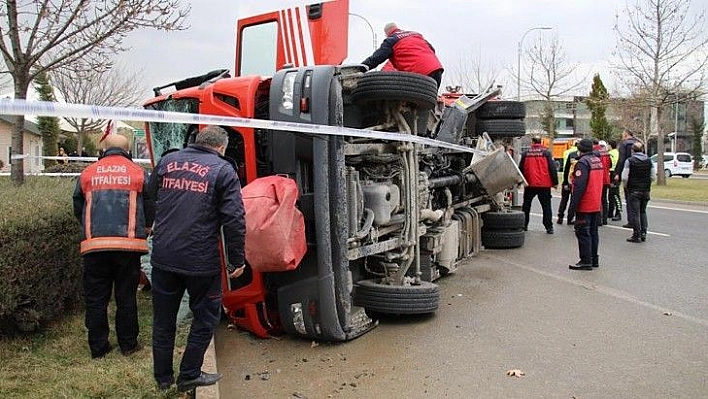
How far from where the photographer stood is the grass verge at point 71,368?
3.81m

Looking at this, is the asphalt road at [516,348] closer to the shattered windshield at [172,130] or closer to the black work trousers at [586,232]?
the black work trousers at [586,232]

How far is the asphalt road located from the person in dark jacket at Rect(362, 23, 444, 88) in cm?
240

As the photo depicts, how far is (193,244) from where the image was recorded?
377 centimetres

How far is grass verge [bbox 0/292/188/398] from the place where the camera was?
150 inches

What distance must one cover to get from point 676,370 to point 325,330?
2500 millimetres

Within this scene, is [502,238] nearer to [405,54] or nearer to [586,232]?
[586,232]

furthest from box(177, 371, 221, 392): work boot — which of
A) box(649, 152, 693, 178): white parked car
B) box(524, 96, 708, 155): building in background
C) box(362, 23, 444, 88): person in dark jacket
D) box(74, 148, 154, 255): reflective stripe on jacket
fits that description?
box(649, 152, 693, 178): white parked car

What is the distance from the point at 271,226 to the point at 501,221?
5.96 meters

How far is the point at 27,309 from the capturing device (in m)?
4.54

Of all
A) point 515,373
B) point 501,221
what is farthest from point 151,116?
point 501,221

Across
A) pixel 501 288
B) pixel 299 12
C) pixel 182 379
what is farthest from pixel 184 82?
pixel 501 288

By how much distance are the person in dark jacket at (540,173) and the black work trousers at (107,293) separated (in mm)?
8005

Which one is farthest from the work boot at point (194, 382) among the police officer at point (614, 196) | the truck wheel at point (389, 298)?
the police officer at point (614, 196)

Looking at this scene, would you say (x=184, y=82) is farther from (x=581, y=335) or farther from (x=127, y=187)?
(x=581, y=335)
